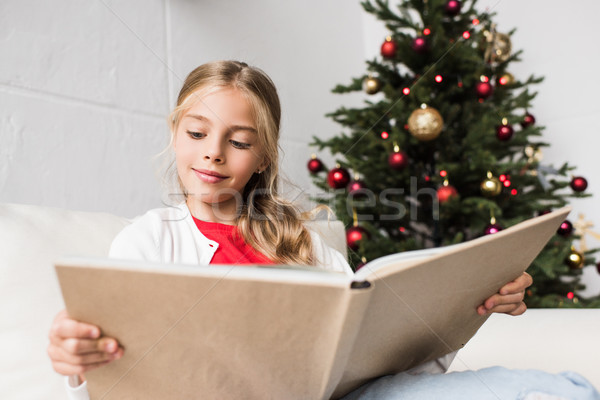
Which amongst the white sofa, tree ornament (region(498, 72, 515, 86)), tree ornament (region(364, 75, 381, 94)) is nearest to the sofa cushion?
the white sofa

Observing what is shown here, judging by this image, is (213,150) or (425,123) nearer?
(213,150)

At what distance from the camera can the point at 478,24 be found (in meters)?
1.93

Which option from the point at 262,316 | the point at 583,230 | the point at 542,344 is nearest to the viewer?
the point at 262,316

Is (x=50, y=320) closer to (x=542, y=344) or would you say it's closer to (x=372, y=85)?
(x=542, y=344)

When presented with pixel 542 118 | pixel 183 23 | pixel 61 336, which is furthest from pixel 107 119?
pixel 542 118

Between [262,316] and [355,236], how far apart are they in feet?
4.30

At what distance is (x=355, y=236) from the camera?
71.1 inches

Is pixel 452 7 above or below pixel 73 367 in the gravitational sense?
above

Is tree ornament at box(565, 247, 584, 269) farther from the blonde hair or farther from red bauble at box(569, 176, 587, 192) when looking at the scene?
the blonde hair

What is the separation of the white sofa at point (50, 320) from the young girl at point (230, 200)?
0.08 meters

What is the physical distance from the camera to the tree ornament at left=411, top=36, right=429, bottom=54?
1850 millimetres

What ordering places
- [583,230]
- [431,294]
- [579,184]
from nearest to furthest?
1. [431,294]
2. [579,184]
3. [583,230]

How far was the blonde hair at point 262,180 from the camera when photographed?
110cm

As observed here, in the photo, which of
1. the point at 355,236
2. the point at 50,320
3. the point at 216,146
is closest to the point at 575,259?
the point at 355,236
